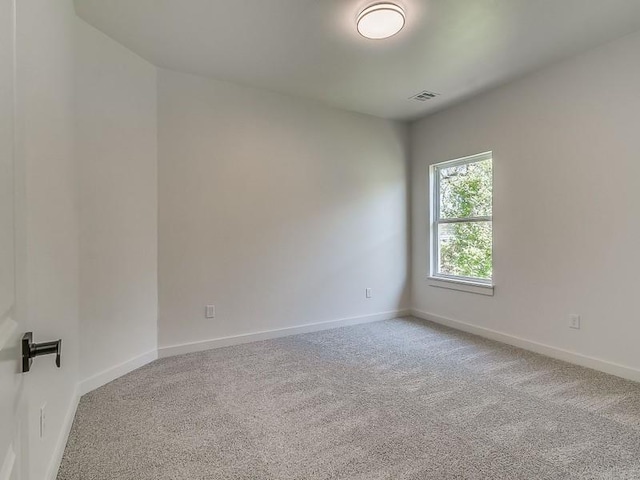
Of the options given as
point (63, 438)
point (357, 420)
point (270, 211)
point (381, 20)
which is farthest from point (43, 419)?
point (381, 20)

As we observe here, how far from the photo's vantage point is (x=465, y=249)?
410 cm

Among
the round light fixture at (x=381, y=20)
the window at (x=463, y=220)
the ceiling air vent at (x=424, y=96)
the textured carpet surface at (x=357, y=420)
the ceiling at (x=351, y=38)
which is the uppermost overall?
the ceiling air vent at (x=424, y=96)

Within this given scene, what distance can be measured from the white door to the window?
392 cm

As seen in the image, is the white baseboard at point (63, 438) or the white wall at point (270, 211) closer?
the white baseboard at point (63, 438)

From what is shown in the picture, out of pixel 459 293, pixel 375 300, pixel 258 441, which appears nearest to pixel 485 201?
pixel 459 293

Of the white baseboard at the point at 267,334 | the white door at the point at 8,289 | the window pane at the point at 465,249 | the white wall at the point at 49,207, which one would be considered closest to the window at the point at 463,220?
the window pane at the point at 465,249

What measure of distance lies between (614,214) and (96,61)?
418 centimetres

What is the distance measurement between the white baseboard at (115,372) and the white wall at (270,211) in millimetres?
183

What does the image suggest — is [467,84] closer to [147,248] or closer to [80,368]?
[147,248]

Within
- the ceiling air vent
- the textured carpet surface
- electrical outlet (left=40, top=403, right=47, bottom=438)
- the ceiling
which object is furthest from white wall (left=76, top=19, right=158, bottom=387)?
the ceiling air vent

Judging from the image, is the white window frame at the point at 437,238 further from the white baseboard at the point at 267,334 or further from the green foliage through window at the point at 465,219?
the white baseboard at the point at 267,334

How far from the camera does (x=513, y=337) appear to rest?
3471 mm

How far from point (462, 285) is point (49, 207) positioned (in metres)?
3.87

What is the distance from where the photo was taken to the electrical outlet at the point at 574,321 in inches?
117
